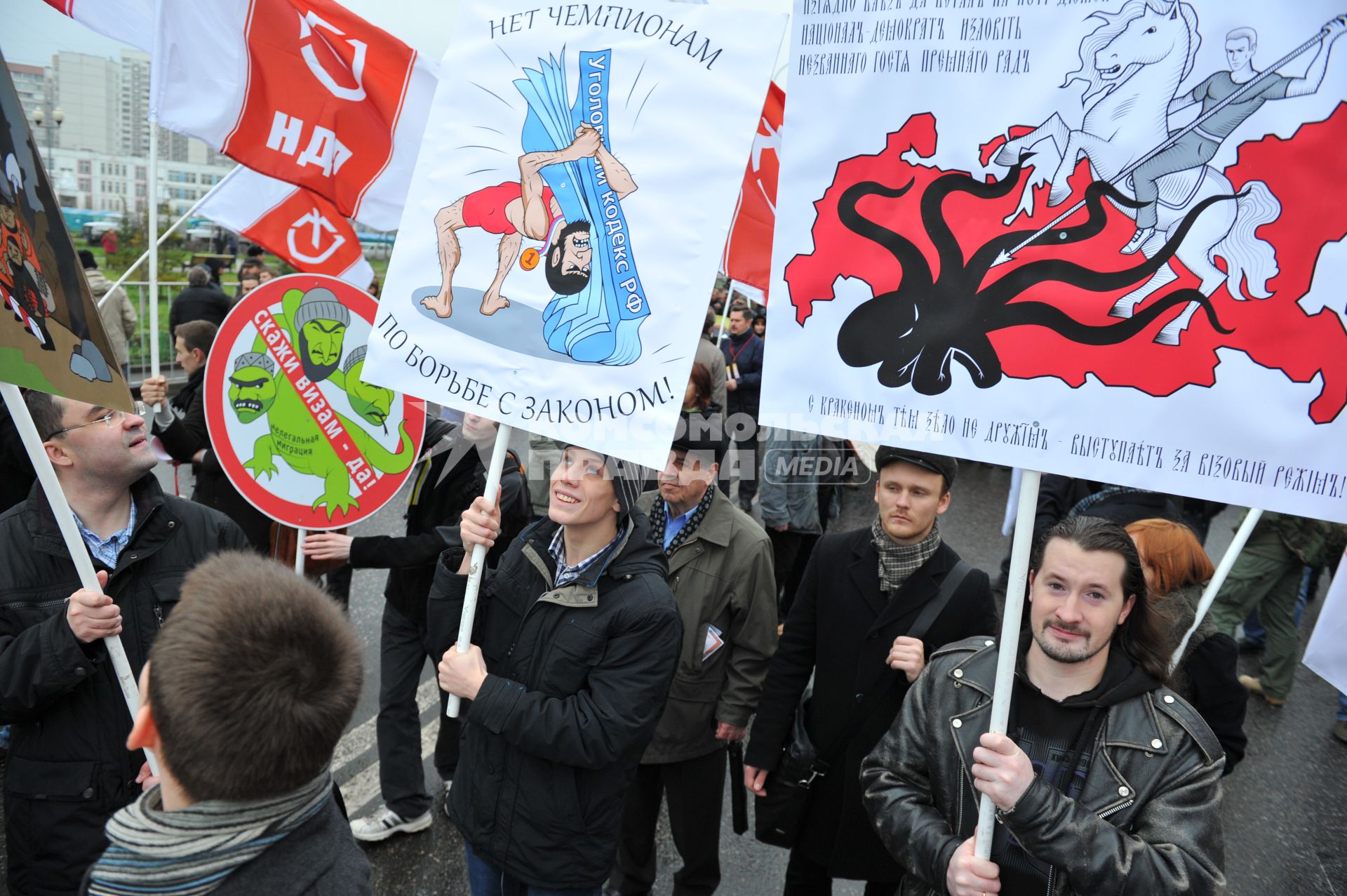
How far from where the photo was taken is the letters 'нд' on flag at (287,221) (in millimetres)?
4820

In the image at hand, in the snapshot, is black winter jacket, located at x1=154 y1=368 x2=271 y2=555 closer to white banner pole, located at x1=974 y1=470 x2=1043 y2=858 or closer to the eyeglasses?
the eyeglasses

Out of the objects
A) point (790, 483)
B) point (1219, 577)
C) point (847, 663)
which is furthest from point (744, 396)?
point (1219, 577)

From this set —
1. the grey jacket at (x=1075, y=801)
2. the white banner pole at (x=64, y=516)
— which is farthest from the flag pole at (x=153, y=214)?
the grey jacket at (x=1075, y=801)

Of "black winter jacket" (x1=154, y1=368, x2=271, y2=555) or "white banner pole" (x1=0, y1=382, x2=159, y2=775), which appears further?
"black winter jacket" (x1=154, y1=368, x2=271, y2=555)

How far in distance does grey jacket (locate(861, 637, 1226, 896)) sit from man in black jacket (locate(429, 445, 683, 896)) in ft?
2.16

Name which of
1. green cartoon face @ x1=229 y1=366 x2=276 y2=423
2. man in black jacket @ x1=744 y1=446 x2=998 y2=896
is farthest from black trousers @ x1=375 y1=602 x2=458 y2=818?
man in black jacket @ x1=744 y1=446 x2=998 y2=896

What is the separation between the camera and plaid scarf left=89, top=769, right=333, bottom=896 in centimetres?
141

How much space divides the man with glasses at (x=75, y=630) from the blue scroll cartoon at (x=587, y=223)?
123cm

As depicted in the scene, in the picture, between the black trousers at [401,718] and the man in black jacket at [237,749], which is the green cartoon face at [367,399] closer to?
the black trousers at [401,718]

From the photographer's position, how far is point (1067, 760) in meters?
2.10

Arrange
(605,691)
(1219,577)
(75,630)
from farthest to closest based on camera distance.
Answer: (1219,577), (605,691), (75,630)

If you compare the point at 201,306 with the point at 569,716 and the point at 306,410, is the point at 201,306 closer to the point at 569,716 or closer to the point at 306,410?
the point at 306,410

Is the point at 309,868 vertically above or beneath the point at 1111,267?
beneath

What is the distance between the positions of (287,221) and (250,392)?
2001 millimetres
